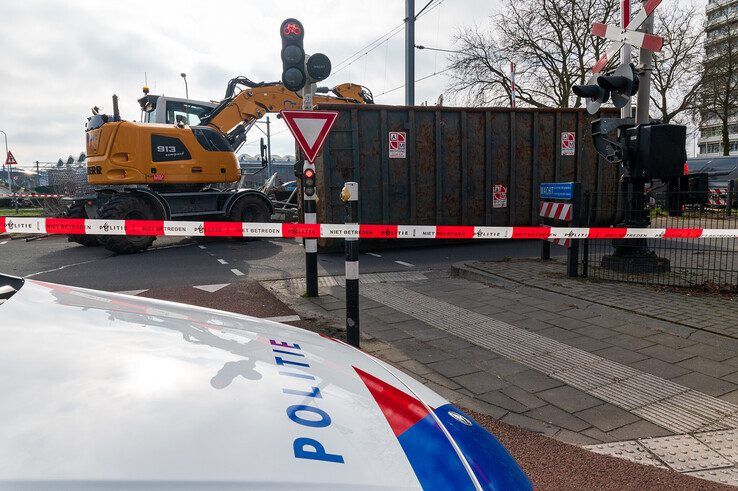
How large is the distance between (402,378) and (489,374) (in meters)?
2.17

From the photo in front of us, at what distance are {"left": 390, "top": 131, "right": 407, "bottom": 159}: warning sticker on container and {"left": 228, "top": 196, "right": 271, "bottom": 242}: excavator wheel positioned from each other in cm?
396

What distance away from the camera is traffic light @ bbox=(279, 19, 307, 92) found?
559 centimetres

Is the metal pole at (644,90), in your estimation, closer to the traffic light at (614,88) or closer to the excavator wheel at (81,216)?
the traffic light at (614,88)

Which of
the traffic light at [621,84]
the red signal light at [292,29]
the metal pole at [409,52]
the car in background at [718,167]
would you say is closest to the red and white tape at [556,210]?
the traffic light at [621,84]

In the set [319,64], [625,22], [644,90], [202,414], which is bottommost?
[202,414]

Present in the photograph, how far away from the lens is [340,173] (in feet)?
31.6

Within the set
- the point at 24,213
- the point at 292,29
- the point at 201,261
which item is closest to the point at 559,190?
the point at 292,29

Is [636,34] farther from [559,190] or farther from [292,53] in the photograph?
[292,53]

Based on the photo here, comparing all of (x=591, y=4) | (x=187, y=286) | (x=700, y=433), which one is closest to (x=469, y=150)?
(x=187, y=286)

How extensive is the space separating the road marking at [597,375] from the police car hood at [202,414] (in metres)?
2.18

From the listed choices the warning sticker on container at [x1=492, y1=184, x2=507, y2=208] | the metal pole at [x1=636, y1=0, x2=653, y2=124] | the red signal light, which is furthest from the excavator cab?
the metal pole at [x1=636, y1=0, x2=653, y2=124]

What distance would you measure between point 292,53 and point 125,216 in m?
6.30

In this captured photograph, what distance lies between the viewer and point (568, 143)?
37.8 ft

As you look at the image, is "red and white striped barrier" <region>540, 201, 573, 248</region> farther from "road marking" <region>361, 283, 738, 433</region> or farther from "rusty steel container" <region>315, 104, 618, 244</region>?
"rusty steel container" <region>315, 104, 618, 244</region>
